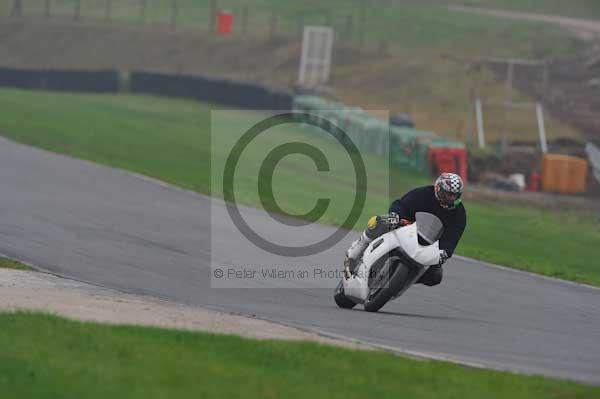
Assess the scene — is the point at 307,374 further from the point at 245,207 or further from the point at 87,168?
the point at 87,168

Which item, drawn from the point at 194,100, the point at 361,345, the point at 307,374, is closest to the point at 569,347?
the point at 361,345

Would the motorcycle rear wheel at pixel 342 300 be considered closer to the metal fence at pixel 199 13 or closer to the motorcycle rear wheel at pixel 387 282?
the motorcycle rear wheel at pixel 387 282

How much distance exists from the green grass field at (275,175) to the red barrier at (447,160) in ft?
1.62

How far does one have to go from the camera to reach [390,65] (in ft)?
147

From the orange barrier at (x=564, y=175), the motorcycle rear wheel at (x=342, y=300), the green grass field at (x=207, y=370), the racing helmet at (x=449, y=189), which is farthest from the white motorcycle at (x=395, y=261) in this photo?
the orange barrier at (x=564, y=175)

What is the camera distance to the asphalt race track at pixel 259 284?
33.4ft

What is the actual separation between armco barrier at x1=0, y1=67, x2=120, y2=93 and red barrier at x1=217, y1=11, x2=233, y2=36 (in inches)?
414

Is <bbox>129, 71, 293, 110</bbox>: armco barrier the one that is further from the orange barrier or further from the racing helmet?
the racing helmet

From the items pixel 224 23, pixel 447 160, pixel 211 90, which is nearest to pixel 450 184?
pixel 447 160

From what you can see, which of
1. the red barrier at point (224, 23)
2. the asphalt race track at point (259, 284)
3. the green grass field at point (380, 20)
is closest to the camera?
the asphalt race track at point (259, 284)

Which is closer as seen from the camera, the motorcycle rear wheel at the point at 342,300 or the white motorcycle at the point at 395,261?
the white motorcycle at the point at 395,261

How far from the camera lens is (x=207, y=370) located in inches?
313

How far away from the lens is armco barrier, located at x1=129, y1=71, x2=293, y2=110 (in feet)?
129

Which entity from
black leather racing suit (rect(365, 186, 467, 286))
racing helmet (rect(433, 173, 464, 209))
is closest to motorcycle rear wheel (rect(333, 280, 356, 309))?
black leather racing suit (rect(365, 186, 467, 286))
